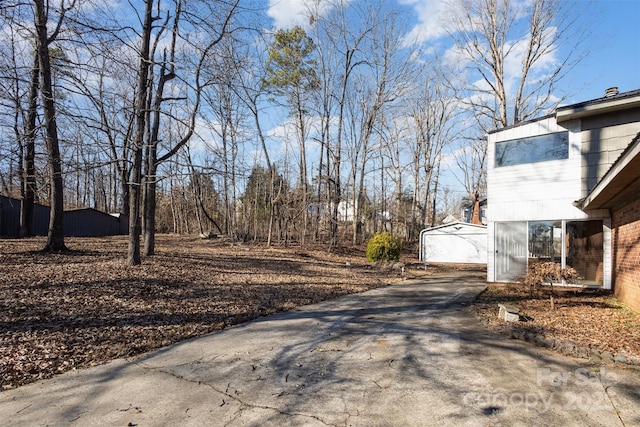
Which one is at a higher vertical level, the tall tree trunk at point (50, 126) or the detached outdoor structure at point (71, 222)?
the tall tree trunk at point (50, 126)

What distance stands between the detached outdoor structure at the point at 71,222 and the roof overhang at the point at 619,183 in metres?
19.1

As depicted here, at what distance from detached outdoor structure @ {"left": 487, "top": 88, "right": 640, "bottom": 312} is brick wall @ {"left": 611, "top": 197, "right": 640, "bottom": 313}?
22 millimetres

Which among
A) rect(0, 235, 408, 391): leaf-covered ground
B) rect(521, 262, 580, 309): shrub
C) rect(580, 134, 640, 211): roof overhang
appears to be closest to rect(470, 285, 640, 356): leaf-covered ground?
rect(521, 262, 580, 309): shrub

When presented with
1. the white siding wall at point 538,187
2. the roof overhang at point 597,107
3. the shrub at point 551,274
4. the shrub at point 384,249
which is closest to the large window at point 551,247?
the white siding wall at point 538,187

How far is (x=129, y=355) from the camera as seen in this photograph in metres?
4.09

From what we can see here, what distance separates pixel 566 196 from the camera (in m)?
→ 9.23

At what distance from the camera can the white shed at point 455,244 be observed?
19.6 m

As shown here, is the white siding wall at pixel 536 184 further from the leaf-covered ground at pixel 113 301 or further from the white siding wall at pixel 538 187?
the leaf-covered ground at pixel 113 301

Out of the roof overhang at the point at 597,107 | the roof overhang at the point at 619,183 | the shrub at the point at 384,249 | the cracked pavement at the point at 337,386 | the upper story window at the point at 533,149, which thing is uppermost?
the roof overhang at the point at 597,107

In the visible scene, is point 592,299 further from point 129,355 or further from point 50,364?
point 50,364

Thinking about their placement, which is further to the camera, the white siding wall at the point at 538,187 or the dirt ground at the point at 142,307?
the white siding wall at the point at 538,187

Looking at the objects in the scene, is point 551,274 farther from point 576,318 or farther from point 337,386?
point 337,386

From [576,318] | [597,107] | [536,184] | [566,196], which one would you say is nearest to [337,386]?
[576,318]

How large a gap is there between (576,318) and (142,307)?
7182 millimetres
